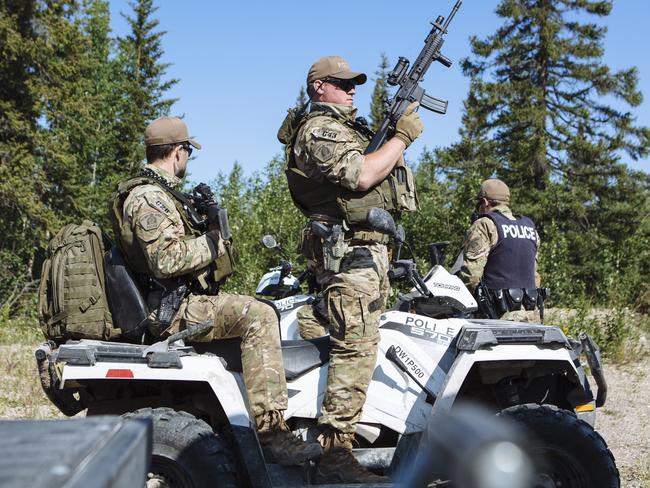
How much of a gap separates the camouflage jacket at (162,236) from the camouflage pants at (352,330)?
0.70m

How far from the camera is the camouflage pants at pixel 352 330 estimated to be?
12.1 ft

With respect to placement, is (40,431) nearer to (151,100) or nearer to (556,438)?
(556,438)

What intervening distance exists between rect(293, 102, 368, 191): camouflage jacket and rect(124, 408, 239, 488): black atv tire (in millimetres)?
1441

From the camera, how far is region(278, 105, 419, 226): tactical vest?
12.9 feet

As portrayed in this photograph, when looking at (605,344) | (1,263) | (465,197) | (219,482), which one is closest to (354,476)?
(219,482)

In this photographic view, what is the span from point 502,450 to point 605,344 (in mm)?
9091

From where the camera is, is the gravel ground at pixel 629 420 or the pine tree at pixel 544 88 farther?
the pine tree at pixel 544 88

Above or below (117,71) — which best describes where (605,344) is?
below

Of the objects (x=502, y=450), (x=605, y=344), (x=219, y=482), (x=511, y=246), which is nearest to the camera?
(x=502, y=450)

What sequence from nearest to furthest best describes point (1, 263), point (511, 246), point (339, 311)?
point (339, 311) → point (511, 246) → point (1, 263)

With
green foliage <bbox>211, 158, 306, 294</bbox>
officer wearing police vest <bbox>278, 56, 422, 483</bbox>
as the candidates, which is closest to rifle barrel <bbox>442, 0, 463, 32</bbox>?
officer wearing police vest <bbox>278, 56, 422, 483</bbox>

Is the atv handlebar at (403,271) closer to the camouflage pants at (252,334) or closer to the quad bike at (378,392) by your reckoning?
the quad bike at (378,392)

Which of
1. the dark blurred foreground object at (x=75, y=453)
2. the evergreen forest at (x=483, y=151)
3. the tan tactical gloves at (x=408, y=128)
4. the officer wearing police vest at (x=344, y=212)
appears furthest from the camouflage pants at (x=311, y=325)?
the evergreen forest at (x=483, y=151)

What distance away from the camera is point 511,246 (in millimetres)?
6703
